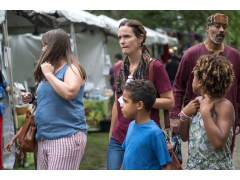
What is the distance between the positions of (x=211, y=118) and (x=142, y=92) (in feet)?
1.72

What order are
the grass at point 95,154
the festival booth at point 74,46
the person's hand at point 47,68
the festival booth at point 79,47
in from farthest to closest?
the festival booth at point 74,46 → the festival booth at point 79,47 → the grass at point 95,154 → the person's hand at point 47,68

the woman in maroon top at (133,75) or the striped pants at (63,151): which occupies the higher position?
the woman in maroon top at (133,75)

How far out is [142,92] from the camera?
318 cm

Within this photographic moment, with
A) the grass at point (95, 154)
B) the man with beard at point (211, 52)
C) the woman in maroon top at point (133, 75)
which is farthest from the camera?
the grass at point (95, 154)

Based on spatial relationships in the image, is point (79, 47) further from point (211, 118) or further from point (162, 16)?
point (162, 16)

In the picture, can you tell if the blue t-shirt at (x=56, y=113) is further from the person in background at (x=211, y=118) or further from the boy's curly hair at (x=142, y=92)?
the person in background at (x=211, y=118)

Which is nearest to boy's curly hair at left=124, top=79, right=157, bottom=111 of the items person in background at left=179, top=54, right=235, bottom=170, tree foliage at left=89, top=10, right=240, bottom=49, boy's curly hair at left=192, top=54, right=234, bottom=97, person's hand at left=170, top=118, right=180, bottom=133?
person in background at left=179, top=54, right=235, bottom=170

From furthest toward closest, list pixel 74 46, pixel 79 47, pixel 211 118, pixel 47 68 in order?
pixel 79 47 → pixel 74 46 → pixel 47 68 → pixel 211 118

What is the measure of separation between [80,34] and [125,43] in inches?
332

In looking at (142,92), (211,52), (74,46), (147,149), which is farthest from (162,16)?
(147,149)

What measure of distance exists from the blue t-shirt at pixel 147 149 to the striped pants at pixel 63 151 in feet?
1.54

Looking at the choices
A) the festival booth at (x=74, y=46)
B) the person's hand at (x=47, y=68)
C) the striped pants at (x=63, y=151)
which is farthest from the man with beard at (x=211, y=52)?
the festival booth at (x=74, y=46)

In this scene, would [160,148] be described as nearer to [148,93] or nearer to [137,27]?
[148,93]

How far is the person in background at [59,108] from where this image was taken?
336 cm
